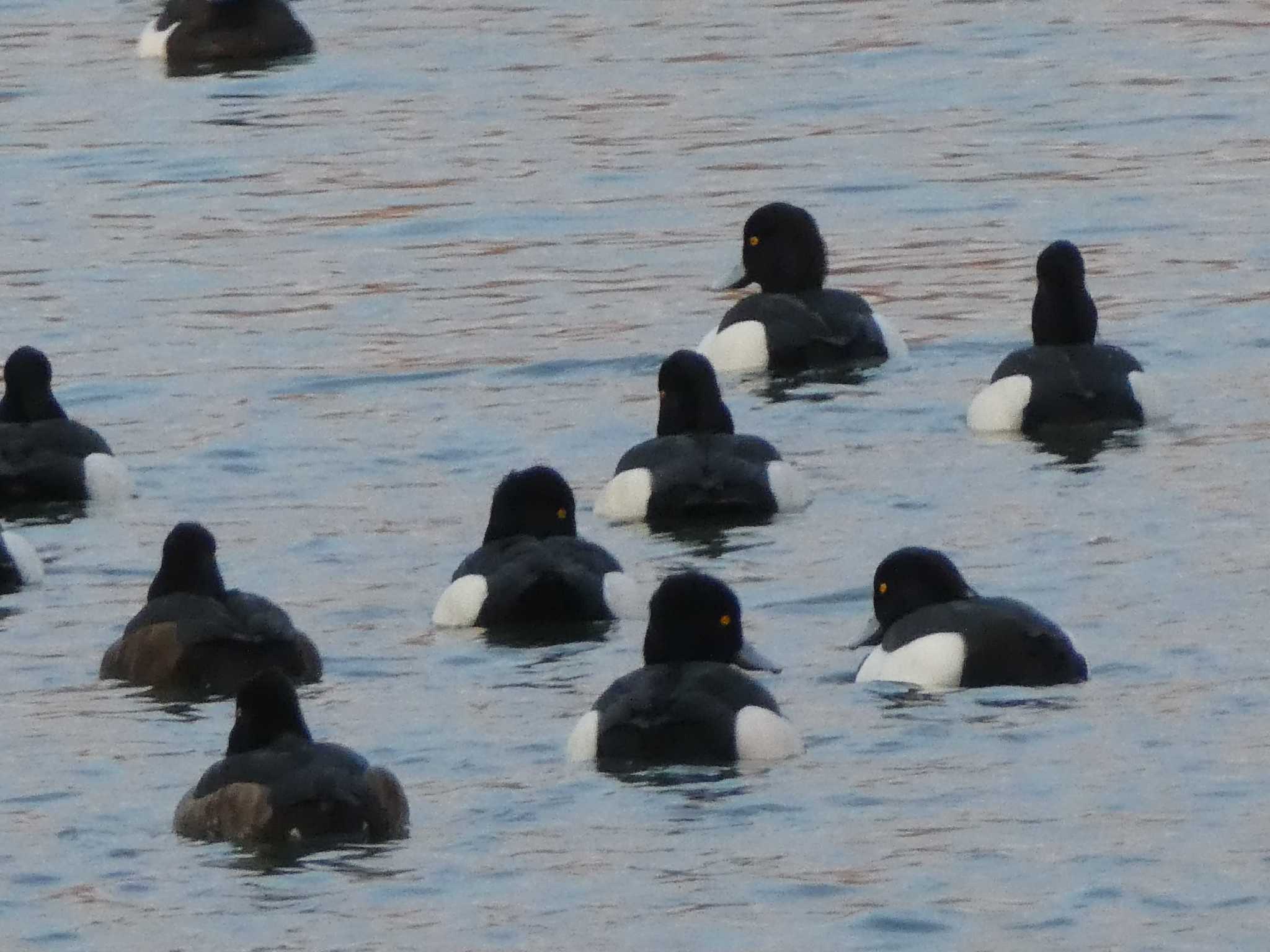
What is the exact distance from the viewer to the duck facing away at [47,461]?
17344mm

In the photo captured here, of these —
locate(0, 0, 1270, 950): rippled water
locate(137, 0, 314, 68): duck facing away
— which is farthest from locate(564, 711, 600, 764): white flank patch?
locate(137, 0, 314, 68): duck facing away

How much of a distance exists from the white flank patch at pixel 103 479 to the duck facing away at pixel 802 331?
3.76 meters

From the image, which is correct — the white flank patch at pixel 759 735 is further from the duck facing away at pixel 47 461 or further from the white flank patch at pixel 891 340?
the white flank patch at pixel 891 340

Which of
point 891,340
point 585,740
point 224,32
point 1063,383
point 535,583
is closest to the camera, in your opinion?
point 585,740

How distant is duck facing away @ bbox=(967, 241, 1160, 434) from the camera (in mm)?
18031

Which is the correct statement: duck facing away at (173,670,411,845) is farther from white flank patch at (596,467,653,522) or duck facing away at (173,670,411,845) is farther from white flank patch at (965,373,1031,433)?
white flank patch at (965,373,1031,433)

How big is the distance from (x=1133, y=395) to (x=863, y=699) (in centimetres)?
521

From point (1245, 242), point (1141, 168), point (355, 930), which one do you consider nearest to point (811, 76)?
point (1141, 168)

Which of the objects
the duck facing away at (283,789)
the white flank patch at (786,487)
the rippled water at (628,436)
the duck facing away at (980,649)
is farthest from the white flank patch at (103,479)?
the duck facing away at (283,789)

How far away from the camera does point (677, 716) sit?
12312mm

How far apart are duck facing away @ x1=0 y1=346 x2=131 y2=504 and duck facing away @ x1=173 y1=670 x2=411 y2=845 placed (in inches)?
223

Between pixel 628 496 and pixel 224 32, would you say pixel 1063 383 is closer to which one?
pixel 628 496

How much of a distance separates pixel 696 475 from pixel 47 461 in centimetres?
324

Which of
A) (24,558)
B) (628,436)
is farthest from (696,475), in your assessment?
(24,558)
